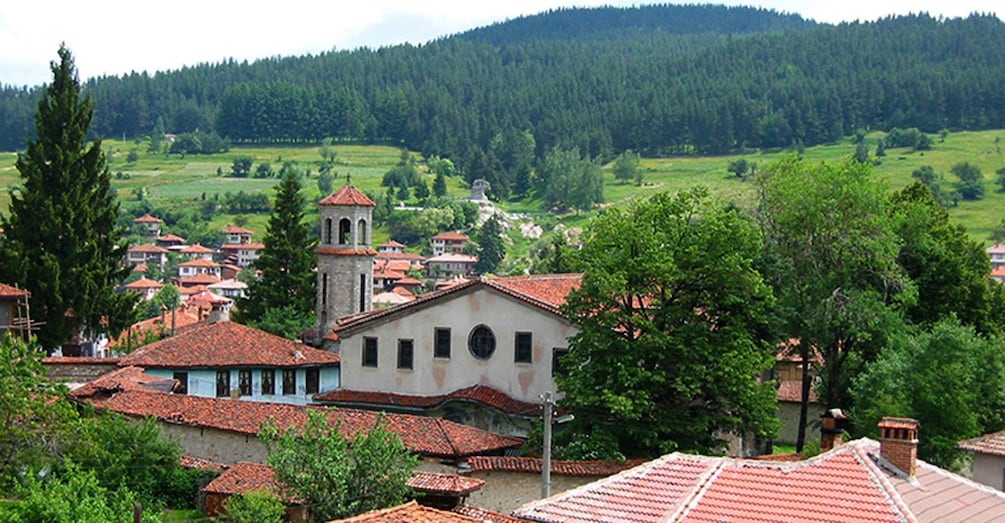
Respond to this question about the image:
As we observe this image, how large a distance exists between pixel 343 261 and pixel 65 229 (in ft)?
35.8

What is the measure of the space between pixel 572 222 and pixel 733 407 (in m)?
125

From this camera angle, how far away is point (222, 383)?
45906 millimetres

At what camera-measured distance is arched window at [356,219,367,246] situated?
176ft

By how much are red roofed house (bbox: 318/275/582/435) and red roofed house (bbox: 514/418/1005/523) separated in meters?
18.2

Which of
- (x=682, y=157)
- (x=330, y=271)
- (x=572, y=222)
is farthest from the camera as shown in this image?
(x=682, y=157)

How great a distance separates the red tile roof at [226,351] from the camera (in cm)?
4538

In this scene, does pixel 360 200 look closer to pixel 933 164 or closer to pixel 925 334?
pixel 925 334

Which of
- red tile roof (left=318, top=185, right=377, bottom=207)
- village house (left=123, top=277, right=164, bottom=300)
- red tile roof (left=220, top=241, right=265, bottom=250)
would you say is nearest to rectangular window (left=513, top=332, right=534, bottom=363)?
red tile roof (left=318, top=185, right=377, bottom=207)

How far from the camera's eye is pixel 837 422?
27500mm

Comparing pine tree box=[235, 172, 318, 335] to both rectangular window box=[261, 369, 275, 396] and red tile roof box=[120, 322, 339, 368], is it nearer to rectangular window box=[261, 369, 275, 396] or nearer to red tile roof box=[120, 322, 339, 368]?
red tile roof box=[120, 322, 339, 368]

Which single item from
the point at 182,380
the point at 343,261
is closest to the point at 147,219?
the point at 343,261

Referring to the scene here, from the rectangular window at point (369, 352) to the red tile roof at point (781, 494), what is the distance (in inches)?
888

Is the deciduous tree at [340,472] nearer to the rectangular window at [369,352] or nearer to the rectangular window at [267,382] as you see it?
the rectangular window at [369,352]

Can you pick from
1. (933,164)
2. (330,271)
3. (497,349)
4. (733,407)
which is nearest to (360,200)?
(330,271)
